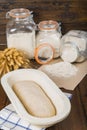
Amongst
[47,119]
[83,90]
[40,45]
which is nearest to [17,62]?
[40,45]

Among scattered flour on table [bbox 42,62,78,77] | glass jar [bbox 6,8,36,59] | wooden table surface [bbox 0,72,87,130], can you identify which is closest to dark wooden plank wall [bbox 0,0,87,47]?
glass jar [bbox 6,8,36,59]

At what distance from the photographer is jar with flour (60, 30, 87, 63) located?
960 millimetres

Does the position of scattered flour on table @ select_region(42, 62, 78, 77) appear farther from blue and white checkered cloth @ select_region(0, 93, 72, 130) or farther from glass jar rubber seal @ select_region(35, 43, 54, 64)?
blue and white checkered cloth @ select_region(0, 93, 72, 130)

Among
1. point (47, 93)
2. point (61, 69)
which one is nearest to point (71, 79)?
point (61, 69)

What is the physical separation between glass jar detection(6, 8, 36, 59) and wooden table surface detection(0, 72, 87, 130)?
223 millimetres

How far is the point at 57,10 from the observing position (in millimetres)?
1122

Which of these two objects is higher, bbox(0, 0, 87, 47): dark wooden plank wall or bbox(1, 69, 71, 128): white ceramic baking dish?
bbox(0, 0, 87, 47): dark wooden plank wall

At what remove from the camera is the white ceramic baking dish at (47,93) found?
587mm

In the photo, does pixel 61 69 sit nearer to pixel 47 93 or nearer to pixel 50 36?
pixel 50 36

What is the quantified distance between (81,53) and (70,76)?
125 millimetres

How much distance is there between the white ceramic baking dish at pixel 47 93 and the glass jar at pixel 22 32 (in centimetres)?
21

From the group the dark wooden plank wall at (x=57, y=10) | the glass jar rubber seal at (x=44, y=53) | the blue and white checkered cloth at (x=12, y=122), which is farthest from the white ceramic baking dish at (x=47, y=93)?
the dark wooden plank wall at (x=57, y=10)

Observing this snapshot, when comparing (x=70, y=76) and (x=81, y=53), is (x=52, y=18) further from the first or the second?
(x=70, y=76)

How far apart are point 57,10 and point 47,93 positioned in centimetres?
51
